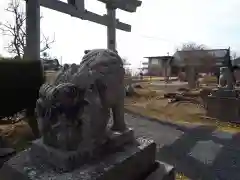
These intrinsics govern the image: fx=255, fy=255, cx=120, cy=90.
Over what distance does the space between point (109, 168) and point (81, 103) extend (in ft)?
1.73

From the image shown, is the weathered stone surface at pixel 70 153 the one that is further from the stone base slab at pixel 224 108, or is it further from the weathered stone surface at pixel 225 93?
the weathered stone surface at pixel 225 93

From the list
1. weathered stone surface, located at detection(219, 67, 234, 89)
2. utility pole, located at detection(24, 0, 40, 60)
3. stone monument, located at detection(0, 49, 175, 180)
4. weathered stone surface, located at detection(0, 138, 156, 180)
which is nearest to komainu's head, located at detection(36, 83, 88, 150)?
stone monument, located at detection(0, 49, 175, 180)

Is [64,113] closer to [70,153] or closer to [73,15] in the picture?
[70,153]

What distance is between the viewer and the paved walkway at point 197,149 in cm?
364

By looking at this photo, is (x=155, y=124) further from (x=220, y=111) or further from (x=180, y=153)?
(x=220, y=111)

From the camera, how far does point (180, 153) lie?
4320mm

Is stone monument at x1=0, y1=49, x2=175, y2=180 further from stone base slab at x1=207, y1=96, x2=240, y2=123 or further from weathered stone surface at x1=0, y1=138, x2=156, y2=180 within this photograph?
stone base slab at x1=207, y1=96, x2=240, y2=123

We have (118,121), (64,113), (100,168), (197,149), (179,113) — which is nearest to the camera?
(64,113)

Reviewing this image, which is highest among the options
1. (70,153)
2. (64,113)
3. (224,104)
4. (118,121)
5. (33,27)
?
(33,27)

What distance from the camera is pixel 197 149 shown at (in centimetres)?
457

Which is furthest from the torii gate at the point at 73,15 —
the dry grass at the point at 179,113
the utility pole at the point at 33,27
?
the dry grass at the point at 179,113

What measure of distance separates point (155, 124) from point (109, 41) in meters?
2.75

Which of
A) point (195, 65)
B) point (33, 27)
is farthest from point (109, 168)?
point (195, 65)

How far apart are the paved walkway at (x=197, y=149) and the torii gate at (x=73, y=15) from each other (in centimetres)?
276
